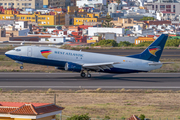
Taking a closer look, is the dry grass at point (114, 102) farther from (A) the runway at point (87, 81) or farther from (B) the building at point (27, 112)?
(B) the building at point (27, 112)

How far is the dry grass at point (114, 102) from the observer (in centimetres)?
3012

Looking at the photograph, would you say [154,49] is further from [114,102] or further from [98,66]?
[114,102]

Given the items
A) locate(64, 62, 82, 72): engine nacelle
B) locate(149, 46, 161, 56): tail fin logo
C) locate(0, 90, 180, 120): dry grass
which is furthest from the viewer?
locate(149, 46, 161, 56): tail fin logo

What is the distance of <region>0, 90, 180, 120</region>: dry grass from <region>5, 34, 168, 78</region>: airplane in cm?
948

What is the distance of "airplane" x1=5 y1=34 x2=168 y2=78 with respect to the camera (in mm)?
46812

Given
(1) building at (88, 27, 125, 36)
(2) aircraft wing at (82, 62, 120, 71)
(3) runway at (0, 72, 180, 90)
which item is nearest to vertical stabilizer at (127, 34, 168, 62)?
(3) runway at (0, 72, 180, 90)

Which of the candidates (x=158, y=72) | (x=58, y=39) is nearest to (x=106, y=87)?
(x=158, y=72)

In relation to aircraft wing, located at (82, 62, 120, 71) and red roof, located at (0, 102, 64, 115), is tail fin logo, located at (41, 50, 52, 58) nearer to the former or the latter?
aircraft wing, located at (82, 62, 120, 71)

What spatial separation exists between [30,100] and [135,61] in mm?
18521

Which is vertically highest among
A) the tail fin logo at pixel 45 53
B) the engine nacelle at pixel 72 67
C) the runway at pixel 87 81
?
the tail fin logo at pixel 45 53

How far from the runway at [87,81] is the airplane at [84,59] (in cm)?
160

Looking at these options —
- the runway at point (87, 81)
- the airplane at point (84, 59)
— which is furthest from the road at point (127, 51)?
the airplane at point (84, 59)

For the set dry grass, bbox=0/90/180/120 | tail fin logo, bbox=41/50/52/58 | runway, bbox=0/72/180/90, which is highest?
tail fin logo, bbox=41/50/52/58

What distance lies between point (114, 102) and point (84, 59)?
14641 mm
